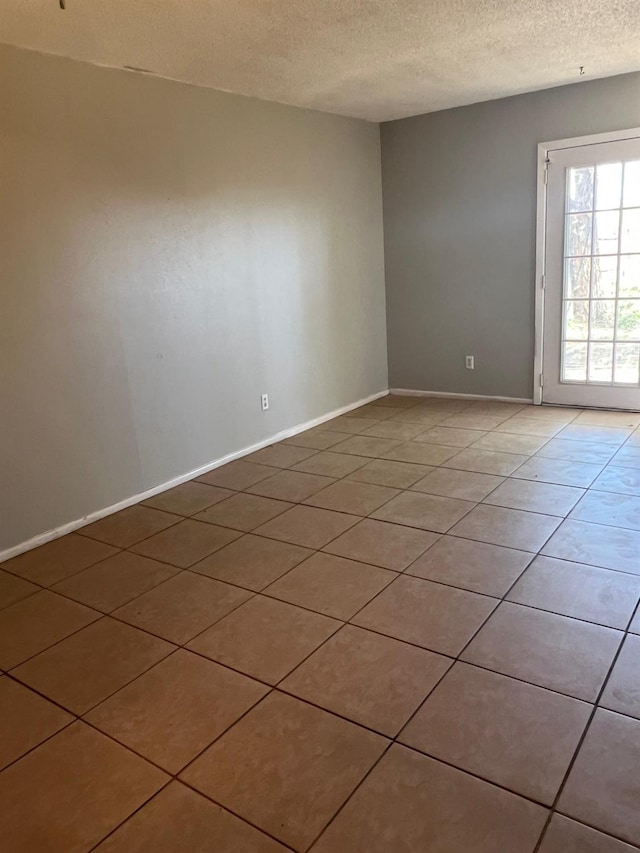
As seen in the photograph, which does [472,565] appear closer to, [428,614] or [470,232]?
[428,614]

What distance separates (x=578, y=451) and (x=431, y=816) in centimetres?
Result: 279

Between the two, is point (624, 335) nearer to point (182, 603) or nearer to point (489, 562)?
point (489, 562)

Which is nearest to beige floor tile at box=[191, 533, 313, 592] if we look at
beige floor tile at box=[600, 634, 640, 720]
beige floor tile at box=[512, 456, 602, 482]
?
beige floor tile at box=[600, 634, 640, 720]

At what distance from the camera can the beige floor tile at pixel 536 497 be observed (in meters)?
2.99

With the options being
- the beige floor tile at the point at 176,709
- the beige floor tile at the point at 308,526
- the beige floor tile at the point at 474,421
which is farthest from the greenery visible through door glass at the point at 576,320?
the beige floor tile at the point at 176,709

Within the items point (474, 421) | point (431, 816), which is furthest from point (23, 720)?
point (474, 421)

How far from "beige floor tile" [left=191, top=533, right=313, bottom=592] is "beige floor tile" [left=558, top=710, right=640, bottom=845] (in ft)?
4.18

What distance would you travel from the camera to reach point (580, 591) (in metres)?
2.26

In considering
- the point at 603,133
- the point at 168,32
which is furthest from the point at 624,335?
the point at 168,32

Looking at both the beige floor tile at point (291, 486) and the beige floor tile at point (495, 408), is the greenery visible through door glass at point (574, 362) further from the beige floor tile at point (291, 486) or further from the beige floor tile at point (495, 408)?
the beige floor tile at point (291, 486)

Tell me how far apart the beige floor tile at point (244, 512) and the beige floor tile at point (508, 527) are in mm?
922

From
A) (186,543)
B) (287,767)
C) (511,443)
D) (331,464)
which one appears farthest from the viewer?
(511,443)

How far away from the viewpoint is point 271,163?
4102mm

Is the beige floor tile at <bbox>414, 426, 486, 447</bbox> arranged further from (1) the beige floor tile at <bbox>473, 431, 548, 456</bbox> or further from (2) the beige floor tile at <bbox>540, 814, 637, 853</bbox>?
(2) the beige floor tile at <bbox>540, 814, 637, 853</bbox>
